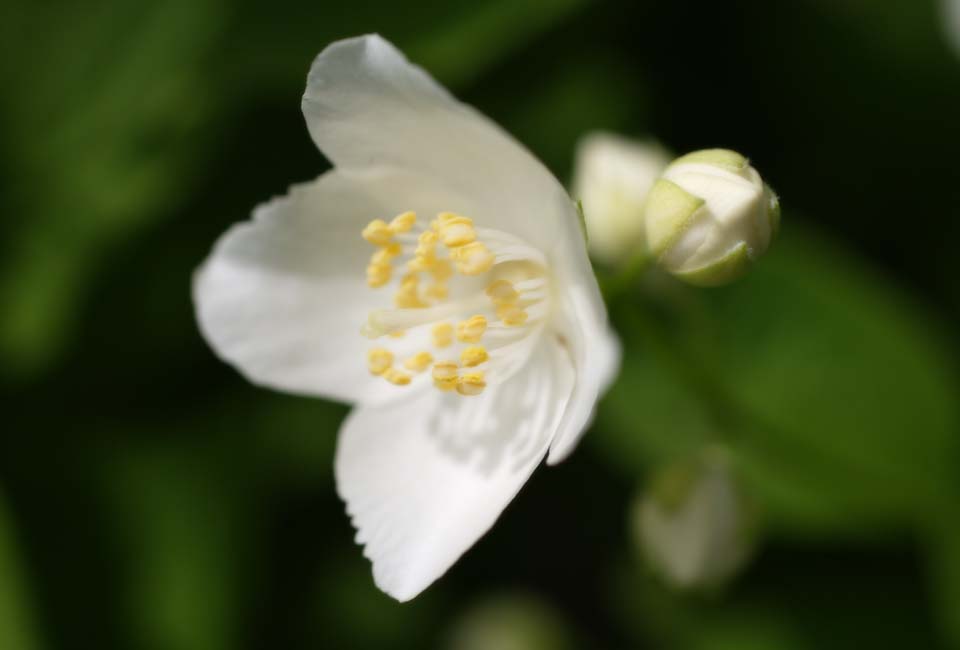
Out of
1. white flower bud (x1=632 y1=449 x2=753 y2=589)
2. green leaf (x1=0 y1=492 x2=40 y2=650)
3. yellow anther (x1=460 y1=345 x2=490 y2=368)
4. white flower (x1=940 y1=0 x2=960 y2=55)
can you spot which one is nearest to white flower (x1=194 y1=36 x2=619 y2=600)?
yellow anther (x1=460 y1=345 x2=490 y2=368)

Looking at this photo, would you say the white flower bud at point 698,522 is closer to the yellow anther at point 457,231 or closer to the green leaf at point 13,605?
the yellow anther at point 457,231

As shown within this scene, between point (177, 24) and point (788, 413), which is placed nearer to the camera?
point (177, 24)

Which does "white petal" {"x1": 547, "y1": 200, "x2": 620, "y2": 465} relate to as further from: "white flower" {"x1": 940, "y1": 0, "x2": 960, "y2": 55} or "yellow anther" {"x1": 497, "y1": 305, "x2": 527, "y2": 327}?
"white flower" {"x1": 940, "y1": 0, "x2": 960, "y2": 55}

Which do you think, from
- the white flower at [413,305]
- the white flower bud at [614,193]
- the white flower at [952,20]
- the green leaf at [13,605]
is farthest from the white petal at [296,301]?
the white flower at [952,20]

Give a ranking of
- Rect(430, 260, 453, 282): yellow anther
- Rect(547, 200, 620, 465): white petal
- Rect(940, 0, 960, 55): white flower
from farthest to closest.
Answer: Rect(940, 0, 960, 55): white flower < Rect(430, 260, 453, 282): yellow anther < Rect(547, 200, 620, 465): white petal

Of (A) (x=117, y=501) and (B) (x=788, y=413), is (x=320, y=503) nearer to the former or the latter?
(A) (x=117, y=501)

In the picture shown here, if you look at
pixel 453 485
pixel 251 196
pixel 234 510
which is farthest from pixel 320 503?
pixel 453 485
